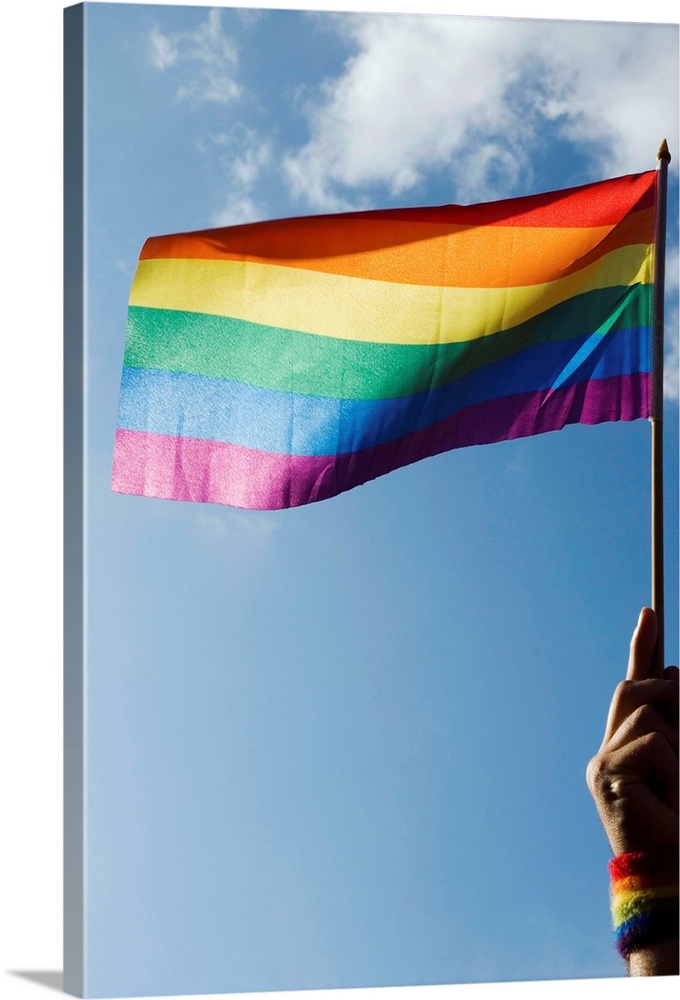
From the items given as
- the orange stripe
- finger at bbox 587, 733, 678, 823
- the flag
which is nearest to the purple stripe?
the flag

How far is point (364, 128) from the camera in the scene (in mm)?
3840

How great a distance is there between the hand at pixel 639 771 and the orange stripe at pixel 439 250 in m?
1.13

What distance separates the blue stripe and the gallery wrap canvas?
0.14m

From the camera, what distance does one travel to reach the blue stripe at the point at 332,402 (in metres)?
3.57

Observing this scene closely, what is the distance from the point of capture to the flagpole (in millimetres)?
3473

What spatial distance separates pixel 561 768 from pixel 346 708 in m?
0.64

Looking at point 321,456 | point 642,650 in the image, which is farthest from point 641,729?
point 321,456

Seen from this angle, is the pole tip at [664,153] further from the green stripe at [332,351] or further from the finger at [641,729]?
the finger at [641,729]

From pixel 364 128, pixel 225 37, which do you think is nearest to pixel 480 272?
pixel 364 128

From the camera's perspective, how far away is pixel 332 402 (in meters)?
3.63

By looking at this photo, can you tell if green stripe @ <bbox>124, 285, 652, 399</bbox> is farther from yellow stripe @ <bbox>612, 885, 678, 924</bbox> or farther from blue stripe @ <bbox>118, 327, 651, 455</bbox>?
yellow stripe @ <bbox>612, 885, 678, 924</bbox>

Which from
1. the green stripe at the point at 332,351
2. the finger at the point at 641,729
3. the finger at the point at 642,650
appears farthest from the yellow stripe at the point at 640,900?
the green stripe at the point at 332,351

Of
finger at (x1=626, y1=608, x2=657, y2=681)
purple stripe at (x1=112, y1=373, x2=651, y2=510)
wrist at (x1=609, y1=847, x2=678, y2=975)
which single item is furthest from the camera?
purple stripe at (x1=112, y1=373, x2=651, y2=510)

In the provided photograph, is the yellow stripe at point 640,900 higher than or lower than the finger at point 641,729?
lower
